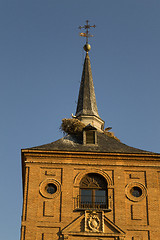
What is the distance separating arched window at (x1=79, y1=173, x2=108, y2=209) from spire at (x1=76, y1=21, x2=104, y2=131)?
18.7ft

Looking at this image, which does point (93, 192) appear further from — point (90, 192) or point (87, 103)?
point (87, 103)

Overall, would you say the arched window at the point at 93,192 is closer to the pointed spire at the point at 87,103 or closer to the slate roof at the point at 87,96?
the pointed spire at the point at 87,103

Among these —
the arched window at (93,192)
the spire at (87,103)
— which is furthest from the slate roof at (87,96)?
the arched window at (93,192)

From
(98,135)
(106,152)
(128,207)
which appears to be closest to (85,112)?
(98,135)

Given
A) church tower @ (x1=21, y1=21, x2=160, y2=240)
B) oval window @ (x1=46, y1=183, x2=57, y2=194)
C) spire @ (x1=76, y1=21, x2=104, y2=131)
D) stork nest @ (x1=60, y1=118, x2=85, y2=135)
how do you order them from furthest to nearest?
1. spire @ (x1=76, y1=21, x2=104, y2=131)
2. stork nest @ (x1=60, y1=118, x2=85, y2=135)
3. oval window @ (x1=46, y1=183, x2=57, y2=194)
4. church tower @ (x1=21, y1=21, x2=160, y2=240)

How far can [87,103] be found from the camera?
36094 millimetres

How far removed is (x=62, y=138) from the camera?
32.2 meters

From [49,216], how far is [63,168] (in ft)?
9.61

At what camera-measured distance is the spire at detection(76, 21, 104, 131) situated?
34.9m

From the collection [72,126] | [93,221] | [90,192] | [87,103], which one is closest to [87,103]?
[87,103]

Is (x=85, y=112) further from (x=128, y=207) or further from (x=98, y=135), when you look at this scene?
(x=128, y=207)

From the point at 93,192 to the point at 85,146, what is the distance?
3213mm

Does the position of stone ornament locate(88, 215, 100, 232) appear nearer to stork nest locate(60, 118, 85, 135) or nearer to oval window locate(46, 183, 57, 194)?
oval window locate(46, 183, 57, 194)

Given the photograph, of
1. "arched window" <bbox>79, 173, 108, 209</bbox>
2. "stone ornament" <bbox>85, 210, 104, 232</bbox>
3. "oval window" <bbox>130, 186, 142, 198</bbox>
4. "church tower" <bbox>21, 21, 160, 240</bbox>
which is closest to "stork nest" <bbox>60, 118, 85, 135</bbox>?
"church tower" <bbox>21, 21, 160, 240</bbox>
